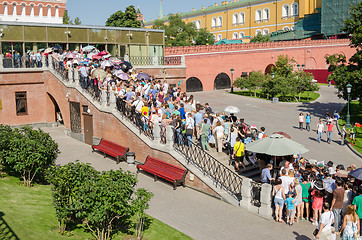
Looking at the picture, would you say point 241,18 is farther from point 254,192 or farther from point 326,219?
point 326,219

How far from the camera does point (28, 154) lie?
13188 millimetres

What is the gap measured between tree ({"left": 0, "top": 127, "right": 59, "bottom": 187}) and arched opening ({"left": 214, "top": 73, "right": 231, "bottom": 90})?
34.9 m

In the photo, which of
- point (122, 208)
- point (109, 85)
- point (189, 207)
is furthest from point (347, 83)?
point (122, 208)

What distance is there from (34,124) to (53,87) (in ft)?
9.67

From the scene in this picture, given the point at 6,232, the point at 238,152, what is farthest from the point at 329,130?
the point at 6,232

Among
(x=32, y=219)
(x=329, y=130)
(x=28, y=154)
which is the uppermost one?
(x=28, y=154)

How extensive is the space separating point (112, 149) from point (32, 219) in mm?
8425

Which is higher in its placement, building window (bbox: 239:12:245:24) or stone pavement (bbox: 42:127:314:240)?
building window (bbox: 239:12:245:24)

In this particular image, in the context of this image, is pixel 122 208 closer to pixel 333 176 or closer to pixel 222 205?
pixel 222 205

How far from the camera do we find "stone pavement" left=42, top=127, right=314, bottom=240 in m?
11.9

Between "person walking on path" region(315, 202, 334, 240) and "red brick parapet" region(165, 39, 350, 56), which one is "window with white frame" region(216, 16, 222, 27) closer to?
"red brick parapet" region(165, 39, 350, 56)

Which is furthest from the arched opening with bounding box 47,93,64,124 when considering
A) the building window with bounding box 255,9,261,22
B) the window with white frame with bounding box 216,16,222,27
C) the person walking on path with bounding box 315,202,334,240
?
the window with white frame with bounding box 216,16,222,27

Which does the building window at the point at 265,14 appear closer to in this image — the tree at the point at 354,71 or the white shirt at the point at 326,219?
the tree at the point at 354,71

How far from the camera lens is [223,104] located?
3528 cm
